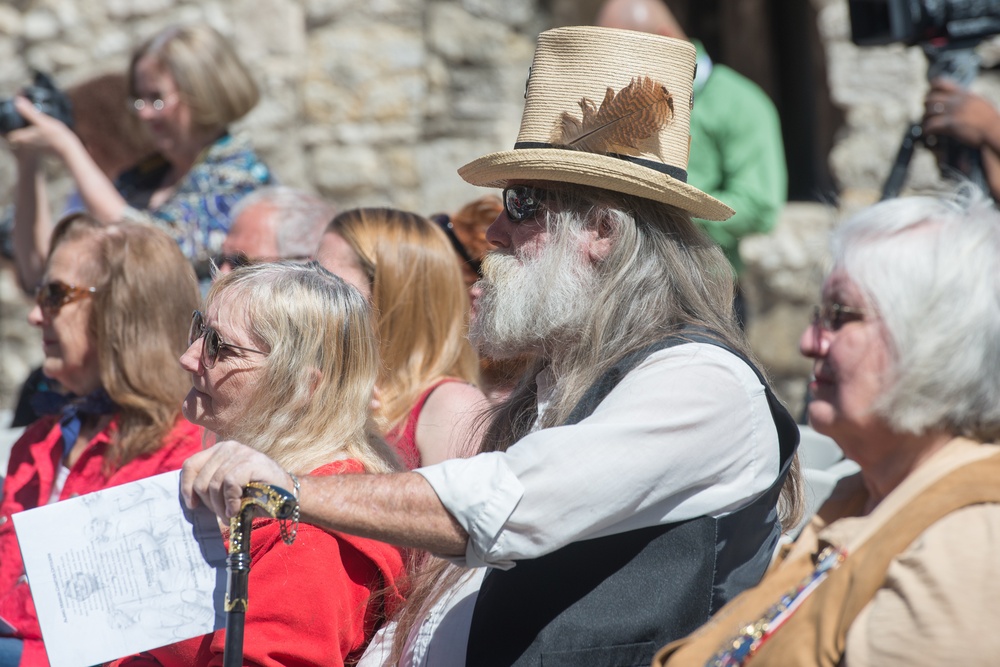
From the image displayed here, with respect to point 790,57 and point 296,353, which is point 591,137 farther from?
point 790,57

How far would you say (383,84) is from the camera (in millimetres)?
5219

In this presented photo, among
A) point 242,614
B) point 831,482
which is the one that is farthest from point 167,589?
point 831,482

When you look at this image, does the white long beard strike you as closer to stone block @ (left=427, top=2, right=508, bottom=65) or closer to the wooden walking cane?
the wooden walking cane

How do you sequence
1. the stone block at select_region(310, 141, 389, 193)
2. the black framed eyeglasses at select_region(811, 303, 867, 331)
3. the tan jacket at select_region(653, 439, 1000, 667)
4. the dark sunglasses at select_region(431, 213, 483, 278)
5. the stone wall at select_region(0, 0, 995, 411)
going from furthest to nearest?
the stone block at select_region(310, 141, 389, 193)
the stone wall at select_region(0, 0, 995, 411)
the dark sunglasses at select_region(431, 213, 483, 278)
the black framed eyeglasses at select_region(811, 303, 867, 331)
the tan jacket at select_region(653, 439, 1000, 667)

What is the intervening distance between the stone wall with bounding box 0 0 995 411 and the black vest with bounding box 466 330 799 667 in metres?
3.64

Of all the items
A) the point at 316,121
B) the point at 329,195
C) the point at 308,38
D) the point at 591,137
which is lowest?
the point at 329,195

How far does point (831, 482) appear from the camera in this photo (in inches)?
99.7

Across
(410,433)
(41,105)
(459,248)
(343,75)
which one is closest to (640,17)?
(459,248)

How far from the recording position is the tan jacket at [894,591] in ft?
4.33

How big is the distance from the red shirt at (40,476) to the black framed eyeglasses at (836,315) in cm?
165

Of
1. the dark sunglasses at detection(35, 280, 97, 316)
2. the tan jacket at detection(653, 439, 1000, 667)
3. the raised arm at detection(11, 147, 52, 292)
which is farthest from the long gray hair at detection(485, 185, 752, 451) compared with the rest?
the raised arm at detection(11, 147, 52, 292)

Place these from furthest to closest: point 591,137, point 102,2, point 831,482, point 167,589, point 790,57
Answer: point 790,57, point 102,2, point 831,482, point 591,137, point 167,589

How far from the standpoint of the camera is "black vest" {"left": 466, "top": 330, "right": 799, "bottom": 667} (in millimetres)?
1727

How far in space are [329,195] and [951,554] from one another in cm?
430
